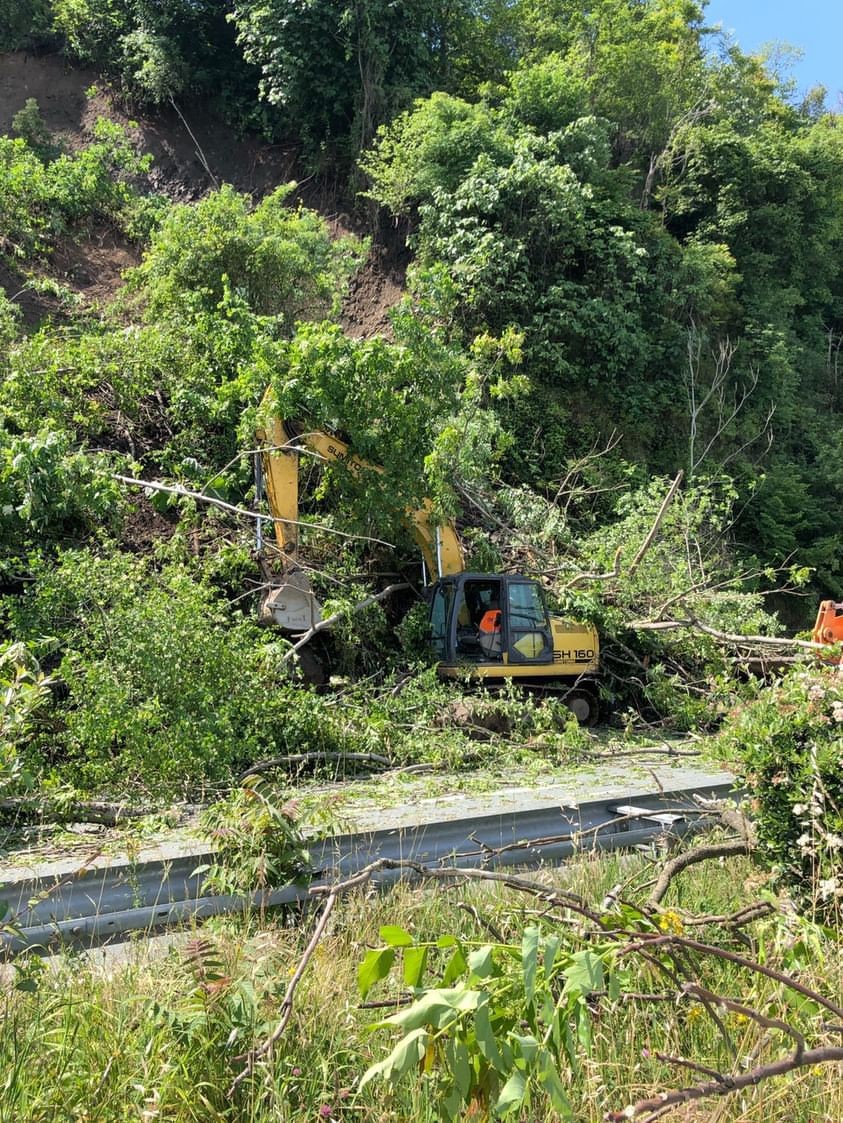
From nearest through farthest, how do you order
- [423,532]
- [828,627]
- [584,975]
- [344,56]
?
[584,975], [828,627], [423,532], [344,56]

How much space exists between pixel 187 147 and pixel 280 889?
24240 millimetres

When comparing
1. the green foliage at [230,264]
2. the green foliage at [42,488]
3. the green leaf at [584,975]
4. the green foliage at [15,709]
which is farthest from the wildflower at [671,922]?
the green foliage at [230,264]

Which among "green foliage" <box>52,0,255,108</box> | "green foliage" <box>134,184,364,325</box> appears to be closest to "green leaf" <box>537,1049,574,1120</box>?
"green foliage" <box>134,184,364,325</box>

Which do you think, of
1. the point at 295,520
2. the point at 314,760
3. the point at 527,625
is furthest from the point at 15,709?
the point at 527,625

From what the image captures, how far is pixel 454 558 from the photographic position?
12.0 m

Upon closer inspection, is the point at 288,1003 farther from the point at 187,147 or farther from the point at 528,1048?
the point at 187,147

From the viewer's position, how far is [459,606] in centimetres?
1103

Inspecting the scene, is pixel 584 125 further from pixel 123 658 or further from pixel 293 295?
pixel 123 658

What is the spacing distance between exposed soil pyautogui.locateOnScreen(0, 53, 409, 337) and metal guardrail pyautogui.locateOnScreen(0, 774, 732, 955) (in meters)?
17.4

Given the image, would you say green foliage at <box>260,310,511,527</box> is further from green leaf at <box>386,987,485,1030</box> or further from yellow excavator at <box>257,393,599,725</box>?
green leaf at <box>386,987,485,1030</box>

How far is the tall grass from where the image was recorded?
2684 mm

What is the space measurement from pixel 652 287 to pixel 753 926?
60.4 ft

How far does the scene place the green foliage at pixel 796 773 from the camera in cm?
382

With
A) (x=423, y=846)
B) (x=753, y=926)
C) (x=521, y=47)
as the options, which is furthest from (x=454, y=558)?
(x=521, y=47)
